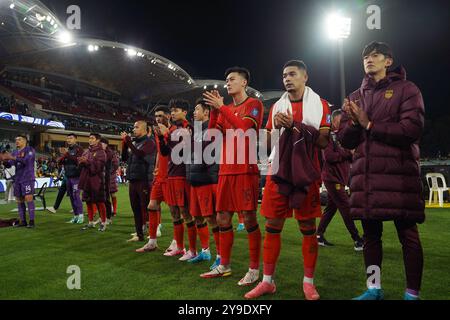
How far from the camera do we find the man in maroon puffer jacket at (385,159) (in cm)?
286

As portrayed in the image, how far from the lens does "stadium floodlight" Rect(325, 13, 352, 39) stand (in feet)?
35.1

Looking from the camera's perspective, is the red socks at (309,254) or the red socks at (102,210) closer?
the red socks at (309,254)

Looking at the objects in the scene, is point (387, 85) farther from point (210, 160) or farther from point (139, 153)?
point (139, 153)

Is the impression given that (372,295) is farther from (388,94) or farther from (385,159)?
(388,94)

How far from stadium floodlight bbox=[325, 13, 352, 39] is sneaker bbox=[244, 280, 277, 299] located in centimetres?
907

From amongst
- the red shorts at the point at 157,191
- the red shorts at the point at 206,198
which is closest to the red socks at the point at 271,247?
the red shorts at the point at 206,198

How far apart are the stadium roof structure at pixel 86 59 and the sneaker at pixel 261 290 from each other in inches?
1048

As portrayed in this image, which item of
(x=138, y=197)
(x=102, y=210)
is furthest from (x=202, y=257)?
(x=102, y=210)

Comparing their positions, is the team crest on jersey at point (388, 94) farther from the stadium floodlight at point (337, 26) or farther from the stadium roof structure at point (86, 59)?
the stadium roof structure at point (86, 59)

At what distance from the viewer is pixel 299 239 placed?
6328 millimetres

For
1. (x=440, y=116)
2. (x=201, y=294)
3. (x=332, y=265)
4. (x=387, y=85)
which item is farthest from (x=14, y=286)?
(x=440, y=116)

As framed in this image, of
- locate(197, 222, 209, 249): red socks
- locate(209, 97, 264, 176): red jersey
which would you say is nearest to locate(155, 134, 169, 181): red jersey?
locate(197, 222, 209, 249): red socks

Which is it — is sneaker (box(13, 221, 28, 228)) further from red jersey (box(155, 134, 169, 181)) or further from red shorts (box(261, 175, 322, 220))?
red shorts (box(261, 175, 322, 220))

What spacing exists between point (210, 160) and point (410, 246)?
7.98 feet
